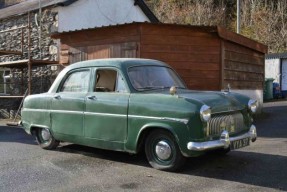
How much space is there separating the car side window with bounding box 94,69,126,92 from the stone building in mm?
7101

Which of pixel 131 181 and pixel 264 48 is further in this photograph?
pixel 264 48

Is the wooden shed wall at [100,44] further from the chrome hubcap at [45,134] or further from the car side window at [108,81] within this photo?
the car side window at [108,81]

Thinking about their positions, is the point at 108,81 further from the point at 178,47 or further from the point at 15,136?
the point at 178,47

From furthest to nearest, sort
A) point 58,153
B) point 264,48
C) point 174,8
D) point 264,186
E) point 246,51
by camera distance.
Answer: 1. point 174,8
2. point 264,48
3. point 246,51
4. point 58,153
5. point 264,186

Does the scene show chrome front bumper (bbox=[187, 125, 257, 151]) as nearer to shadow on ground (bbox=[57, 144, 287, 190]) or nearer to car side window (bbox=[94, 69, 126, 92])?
shadow on ground (bbox=[57, 144, 287, 190])

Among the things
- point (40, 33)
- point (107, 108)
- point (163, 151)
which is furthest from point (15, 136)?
point (40, 33)

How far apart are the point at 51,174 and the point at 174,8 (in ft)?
108

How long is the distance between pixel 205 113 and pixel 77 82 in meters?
2.67

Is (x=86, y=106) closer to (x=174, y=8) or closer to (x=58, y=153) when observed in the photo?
(x=58, y=153)

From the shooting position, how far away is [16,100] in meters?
16.2

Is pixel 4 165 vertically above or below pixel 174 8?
below

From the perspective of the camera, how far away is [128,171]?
243 inches

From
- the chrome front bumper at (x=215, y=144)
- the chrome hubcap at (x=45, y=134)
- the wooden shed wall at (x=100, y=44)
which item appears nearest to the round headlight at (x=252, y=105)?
the chrome front bumper at (x=215, y=144)

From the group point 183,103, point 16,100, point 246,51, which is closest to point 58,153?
point 183,103
